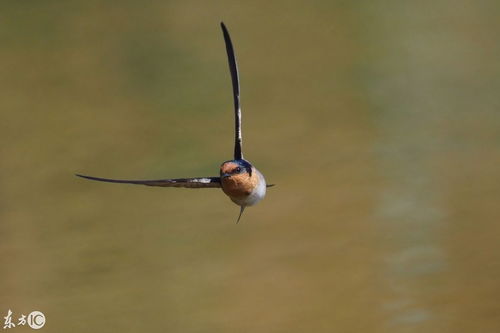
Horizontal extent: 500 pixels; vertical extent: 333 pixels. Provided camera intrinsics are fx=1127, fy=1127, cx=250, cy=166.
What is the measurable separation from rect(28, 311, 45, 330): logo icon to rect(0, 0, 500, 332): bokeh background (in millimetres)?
19

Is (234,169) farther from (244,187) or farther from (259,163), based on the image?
(259,163)

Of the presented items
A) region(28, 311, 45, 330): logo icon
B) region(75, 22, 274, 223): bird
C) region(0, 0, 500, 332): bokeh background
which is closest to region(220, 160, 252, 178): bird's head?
region(75, 22, 274, 223): bird

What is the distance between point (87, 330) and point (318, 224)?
0.53 meters

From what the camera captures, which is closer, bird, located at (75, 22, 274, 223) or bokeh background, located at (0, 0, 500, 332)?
bird, located at (75, 22, 274, 223)

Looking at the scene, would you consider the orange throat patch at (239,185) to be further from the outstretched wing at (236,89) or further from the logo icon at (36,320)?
the logo icon at (36,320)

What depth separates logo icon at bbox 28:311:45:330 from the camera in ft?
7.09

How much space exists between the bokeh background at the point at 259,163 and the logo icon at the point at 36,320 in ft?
0.06

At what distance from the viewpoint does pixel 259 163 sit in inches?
103

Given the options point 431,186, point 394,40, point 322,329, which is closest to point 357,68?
point 394,40

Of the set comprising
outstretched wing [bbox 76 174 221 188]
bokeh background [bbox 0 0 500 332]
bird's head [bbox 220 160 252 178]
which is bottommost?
outstretched wing [bbox 76 174 221 188]

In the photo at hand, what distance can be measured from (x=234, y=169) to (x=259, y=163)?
3.90ft

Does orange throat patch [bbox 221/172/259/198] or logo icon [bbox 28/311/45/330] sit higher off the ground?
logo icon [bbox 28/311/45/330]

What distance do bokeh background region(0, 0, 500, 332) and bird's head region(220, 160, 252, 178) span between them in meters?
0.67

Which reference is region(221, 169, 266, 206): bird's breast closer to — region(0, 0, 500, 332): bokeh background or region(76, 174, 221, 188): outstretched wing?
region(76, 174, 221, 188): outstretched wing
